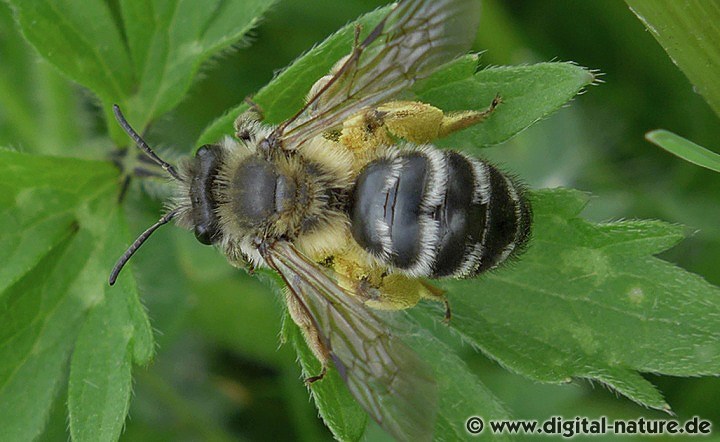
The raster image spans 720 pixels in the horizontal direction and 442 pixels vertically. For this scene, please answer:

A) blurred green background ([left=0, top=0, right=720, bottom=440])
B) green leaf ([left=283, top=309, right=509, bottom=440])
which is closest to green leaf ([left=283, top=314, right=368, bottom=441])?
green leaf ([left=283, top=309, right=509, bottom=440])

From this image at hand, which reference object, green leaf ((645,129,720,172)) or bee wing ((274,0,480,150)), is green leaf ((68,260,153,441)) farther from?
green leaf ((645,129,720,172))

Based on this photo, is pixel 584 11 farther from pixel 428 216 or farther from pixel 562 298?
pixel 428 216

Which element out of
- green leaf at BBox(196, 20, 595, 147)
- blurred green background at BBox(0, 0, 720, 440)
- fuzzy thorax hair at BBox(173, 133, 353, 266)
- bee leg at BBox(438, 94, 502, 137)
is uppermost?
green leaf at BBox(196, 20, 595, 147)

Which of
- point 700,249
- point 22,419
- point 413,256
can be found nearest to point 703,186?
point 700,249

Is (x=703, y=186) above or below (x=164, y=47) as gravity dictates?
below

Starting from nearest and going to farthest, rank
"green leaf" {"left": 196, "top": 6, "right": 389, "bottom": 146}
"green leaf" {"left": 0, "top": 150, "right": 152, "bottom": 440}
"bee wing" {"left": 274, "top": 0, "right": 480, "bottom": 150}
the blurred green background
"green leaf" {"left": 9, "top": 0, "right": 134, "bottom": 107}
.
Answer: "bee wing" {"left": 274, "top": 0, "right": 480, "bottom": 150}, "green leaf" {"left": 196, "top": 6, "right": 389, "bottom": 146}, "green leaf" {"left": 0, "top": 150, "right": 152, "bottom": 440}, "green leaf" {"left": 9, "top": 0, "right": 134, "bottom": 107}, the blurred green background
